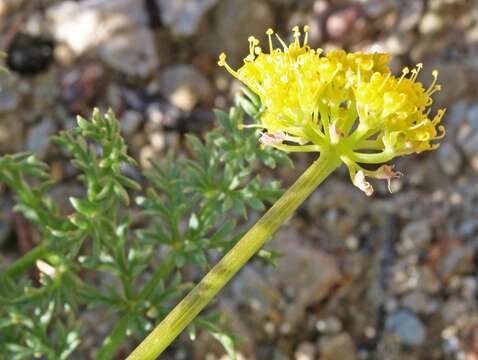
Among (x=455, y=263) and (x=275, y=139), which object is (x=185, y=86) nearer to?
A: (x=455, y=263)

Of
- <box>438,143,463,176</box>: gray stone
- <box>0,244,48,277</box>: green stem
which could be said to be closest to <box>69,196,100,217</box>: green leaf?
<box>0,244,48,277</box>: green stem

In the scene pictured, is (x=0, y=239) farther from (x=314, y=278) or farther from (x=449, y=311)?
(x=449, y=311)

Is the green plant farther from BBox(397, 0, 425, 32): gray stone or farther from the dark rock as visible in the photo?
BBox(397, 0, 425, 32): gray stone

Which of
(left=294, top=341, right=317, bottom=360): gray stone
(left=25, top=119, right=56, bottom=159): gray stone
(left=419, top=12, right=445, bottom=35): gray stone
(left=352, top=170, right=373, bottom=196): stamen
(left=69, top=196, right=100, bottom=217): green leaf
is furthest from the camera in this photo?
(left=419, top=12, right=445, bottom=35): gray stone

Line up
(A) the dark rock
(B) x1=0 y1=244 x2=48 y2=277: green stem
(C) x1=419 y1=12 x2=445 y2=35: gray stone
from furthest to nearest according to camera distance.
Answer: (C) x1=419 y1=12 x2=445 y2=35: gray stone
(A) the dark rock
(B) x1=0 y1=244 x2=48 y2=277: green stem

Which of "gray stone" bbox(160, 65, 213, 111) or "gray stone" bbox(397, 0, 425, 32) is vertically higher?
"gray stone" bbox(160, 65, 213, 111)

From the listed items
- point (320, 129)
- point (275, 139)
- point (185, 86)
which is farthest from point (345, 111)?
point (185, 86)

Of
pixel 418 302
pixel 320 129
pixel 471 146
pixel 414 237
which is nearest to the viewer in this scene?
pixel 320 129
